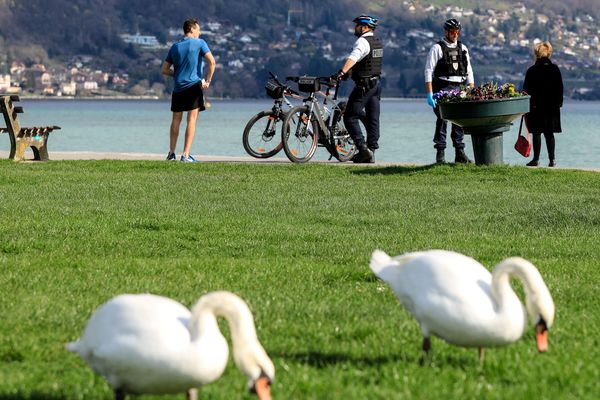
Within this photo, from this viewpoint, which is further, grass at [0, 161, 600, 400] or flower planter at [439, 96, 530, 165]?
flower planter at [439, 96, 530, 165]

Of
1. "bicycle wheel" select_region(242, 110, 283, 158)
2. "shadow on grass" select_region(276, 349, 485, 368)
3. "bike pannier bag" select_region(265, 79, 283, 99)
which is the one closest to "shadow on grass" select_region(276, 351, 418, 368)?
"shadow on grass" select_region(276, 349, 485, 368)

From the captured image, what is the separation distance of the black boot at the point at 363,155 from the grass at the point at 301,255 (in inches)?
44.9

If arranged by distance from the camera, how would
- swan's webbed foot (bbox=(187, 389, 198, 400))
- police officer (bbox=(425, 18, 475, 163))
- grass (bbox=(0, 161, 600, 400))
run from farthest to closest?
police officer (bbox=(425, 18, 475, 163)) < grass (bbox=(0, 161, 600, 400)) < swan's webbed foot (bbox=(187, 389, 198, 400))

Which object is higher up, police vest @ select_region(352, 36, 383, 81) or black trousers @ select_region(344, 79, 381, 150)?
police vest @ select_region(352, 36, 383, 81)

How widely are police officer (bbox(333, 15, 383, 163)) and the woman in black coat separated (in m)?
2.61

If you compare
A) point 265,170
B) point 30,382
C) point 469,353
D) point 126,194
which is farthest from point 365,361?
point 265,170

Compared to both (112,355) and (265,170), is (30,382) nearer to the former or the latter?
(112,355)

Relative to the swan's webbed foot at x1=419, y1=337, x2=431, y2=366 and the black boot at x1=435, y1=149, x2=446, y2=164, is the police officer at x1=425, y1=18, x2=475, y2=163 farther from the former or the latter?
the swan's webbed foot at x1=419, y1=337, x2=431, y2=366

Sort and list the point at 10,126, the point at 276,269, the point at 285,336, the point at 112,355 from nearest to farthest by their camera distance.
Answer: the point at 112,355 < the point at 285,336 < the point at 276,269 < the point at 10,126

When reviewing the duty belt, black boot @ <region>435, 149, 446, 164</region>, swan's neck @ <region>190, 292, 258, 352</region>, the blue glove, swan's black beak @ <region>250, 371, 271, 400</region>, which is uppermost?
swan's neck @ <region>190, 292, 258, 352</region>

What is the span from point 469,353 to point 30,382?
244 centimetres

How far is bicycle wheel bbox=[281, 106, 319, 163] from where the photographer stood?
21.9 meters

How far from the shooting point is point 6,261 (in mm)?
10367

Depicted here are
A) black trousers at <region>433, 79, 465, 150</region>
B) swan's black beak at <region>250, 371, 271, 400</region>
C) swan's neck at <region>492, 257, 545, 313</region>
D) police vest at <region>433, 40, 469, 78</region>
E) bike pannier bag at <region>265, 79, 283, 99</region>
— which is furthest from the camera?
bike pannier bag at <region>265, 79, 283, 99</region>
